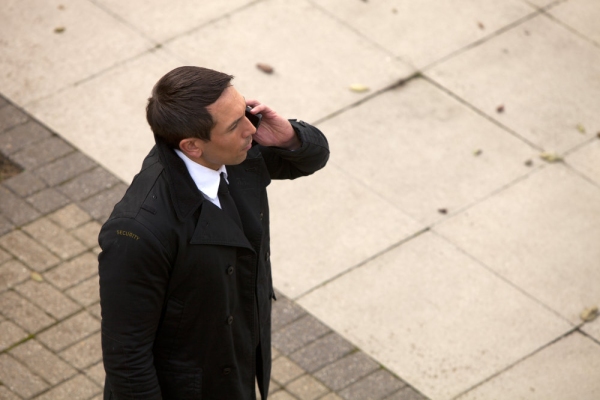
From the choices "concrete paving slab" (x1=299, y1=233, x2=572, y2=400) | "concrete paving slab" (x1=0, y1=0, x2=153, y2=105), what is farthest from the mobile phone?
"concrete paving slab" (x1=0, y1=0, x2=153, y2=105)

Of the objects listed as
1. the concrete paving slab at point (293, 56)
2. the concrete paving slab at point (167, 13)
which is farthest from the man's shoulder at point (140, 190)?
the concrete paving slab at point (167, 13)

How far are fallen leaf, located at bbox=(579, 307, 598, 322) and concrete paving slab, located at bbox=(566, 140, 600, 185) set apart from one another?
1.24 meters

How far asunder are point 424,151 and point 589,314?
1.66 metres

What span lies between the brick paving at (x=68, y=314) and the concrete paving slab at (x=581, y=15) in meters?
3.94

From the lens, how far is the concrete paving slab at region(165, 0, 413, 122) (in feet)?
21.6

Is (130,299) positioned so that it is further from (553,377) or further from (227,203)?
(553,377)

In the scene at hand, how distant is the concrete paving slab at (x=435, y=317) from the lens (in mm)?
4867

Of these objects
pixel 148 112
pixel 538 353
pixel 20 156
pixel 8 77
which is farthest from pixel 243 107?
pixel 8 77

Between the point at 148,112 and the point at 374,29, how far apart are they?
467cm

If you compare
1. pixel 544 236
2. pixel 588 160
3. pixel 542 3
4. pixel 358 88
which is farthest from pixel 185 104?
pixel 542 3

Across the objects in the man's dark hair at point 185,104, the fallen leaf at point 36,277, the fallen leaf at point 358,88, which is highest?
the man's dark hair at point 185,104

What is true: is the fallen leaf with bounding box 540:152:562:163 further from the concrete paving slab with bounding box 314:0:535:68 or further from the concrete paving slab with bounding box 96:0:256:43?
the concrete paving slab with bounding box 96:0:256:43

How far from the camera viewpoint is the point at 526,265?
216 inches

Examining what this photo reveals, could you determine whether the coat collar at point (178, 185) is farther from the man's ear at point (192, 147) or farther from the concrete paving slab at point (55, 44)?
the concrete paving slab at point (55, 44)
